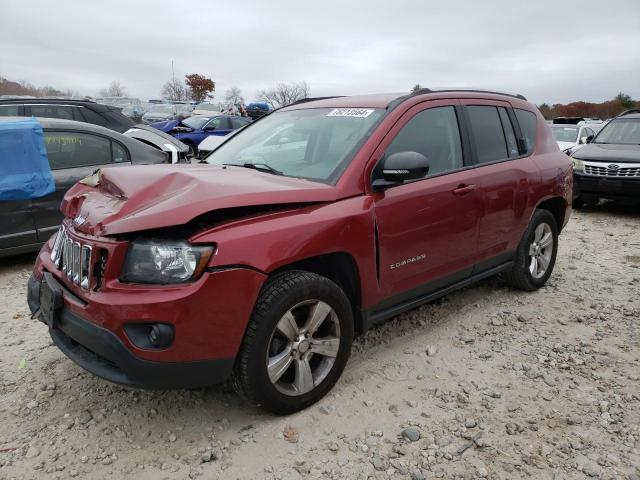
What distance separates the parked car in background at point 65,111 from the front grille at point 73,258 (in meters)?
6.43

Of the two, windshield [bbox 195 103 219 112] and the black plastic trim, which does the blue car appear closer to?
windshield [bbox 195 103 219 112]

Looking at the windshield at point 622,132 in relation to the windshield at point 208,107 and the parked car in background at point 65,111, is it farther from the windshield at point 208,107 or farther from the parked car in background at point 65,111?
the windshield at point 208,107

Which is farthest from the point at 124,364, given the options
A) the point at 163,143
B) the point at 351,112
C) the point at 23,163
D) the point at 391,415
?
the point at 163,143

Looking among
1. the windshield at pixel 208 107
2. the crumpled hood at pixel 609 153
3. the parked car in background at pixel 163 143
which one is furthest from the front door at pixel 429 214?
the windshield at pixel 208 107

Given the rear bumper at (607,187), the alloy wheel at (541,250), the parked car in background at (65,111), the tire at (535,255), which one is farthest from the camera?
the parked car in background at (65,111)

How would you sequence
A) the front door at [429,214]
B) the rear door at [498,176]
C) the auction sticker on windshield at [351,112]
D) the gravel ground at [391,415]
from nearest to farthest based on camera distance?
the gravel ground at [391,415] < the front door at [429,214] < the auction sticker on windshield at [351,112] < the rear door at [498,176]

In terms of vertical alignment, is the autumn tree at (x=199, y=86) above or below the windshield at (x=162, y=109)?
above

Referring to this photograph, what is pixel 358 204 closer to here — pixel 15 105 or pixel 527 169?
pixel 527 169

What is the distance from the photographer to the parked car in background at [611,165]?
784 cm

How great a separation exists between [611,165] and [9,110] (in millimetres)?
10037

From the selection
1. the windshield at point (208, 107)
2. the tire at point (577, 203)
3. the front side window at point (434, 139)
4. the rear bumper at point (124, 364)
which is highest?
the windshield at point (208, 107)

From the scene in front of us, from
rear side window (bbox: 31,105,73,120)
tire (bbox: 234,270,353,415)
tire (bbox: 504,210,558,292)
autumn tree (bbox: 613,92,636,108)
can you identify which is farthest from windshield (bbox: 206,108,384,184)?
autumn tree (bbox: 613,92,636,108)

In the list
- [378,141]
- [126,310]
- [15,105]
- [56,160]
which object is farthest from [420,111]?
[15,105]

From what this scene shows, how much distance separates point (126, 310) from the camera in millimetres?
2170
